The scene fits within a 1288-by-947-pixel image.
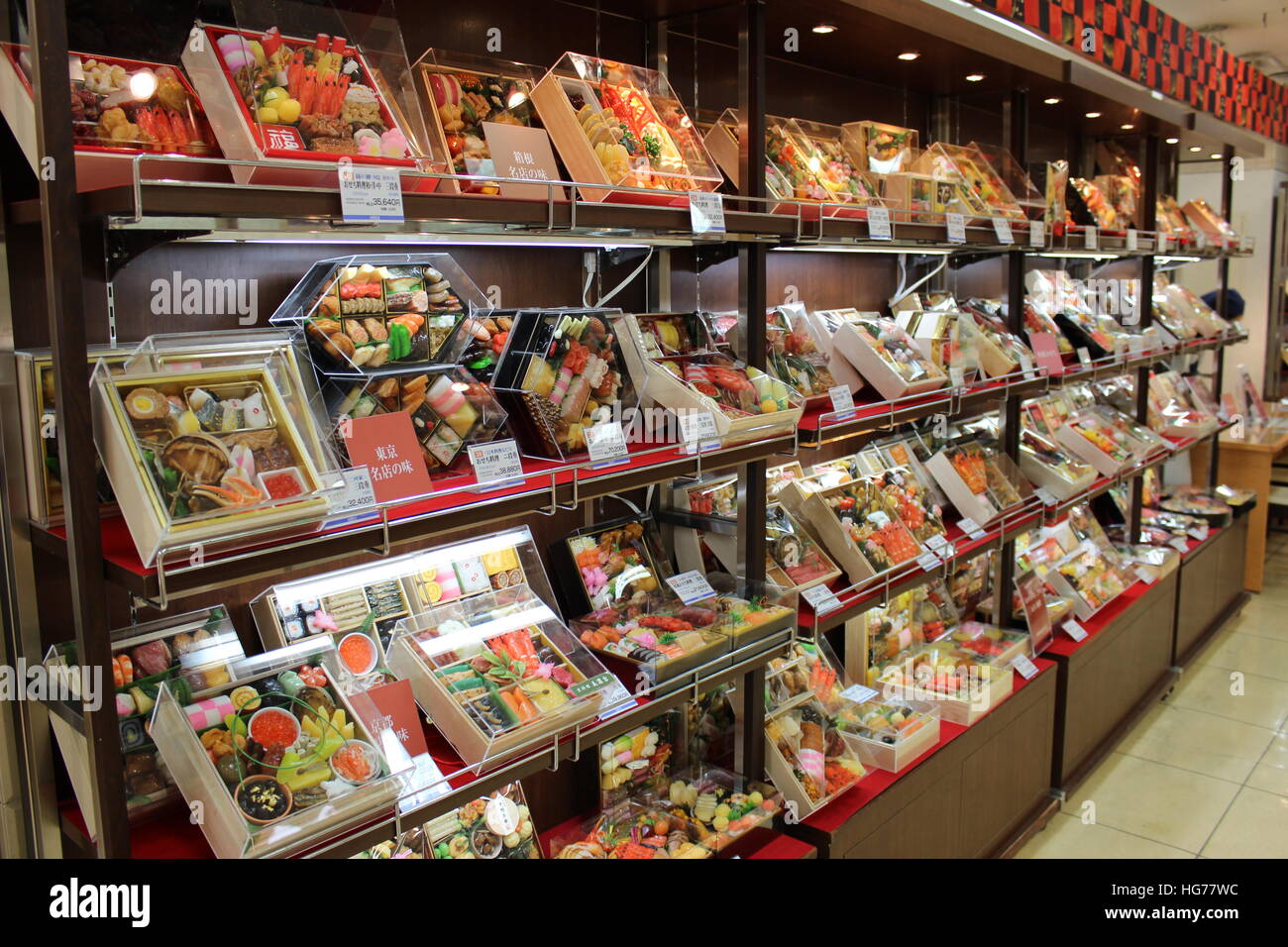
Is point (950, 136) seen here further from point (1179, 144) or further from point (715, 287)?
point (1179, 144)

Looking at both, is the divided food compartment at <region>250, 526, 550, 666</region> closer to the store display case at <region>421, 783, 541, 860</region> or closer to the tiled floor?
the store display case at <region>421, 783, 541, 860</region>

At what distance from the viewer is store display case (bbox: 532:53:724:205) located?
6.34 ft

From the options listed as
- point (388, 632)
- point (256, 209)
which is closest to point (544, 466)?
point (388, 632)

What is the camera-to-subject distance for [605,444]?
1868 mm

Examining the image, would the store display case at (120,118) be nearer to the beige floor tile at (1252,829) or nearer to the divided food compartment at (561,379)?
the divided food compartment at (561,379)

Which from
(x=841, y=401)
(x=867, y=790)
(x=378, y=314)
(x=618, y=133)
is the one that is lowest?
(x=867, y=790)

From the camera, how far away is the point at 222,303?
1.71 metres

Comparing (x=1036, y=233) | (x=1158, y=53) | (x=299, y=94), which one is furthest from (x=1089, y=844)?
(x=1158, y=53)

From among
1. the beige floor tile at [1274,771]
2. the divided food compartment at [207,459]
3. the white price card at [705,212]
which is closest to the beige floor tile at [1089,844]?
the beige floor tile at [1274,771]

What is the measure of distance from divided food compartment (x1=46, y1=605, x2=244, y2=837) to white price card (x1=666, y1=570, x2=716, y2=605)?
3.32ft

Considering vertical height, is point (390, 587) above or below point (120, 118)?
below

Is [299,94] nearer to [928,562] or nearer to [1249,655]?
[928,562]

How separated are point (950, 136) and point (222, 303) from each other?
2.95 m

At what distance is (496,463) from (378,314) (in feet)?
1.12
